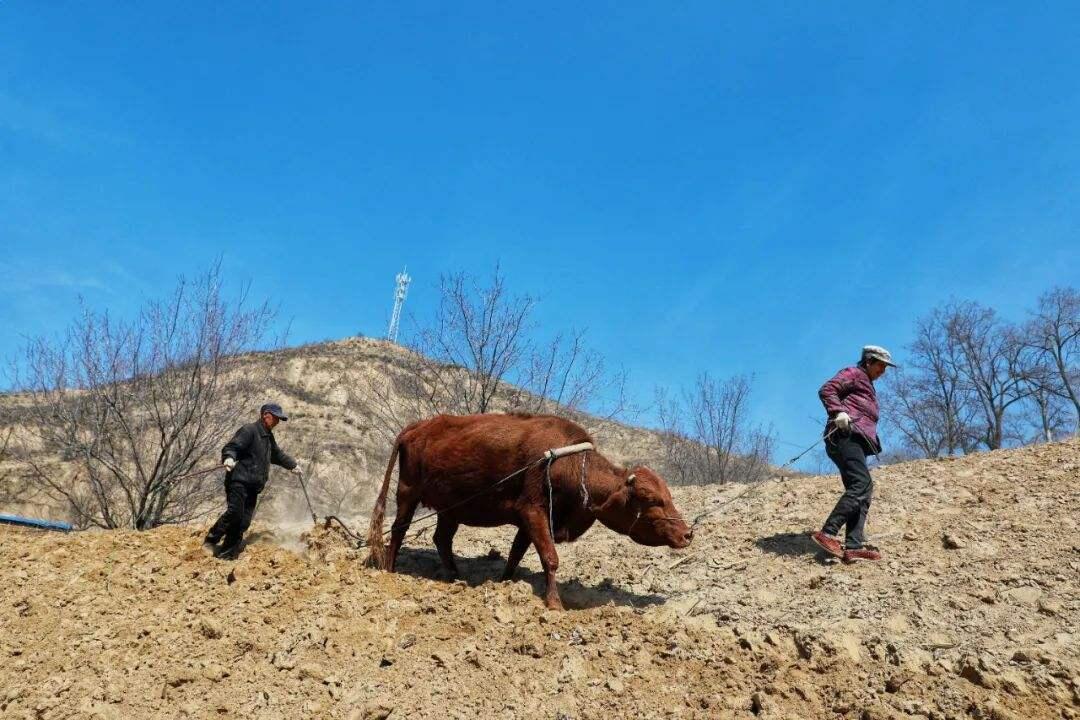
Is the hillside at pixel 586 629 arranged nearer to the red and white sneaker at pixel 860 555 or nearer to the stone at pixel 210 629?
the stone at pixel 210 629

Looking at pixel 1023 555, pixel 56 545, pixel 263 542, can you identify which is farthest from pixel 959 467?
pixel 56 545

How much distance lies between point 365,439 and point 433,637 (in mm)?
39469

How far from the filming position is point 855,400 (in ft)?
25.3

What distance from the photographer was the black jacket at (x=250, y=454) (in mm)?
8258

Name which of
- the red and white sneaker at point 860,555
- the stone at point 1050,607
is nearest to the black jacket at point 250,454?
the red and white sneaker at point 860,555

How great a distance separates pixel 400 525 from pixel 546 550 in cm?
197

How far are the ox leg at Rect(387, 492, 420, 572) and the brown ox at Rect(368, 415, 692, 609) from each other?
0.04ft

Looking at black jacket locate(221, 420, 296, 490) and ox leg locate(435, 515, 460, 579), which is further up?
black jacket locate(221, 420, 296, 490)

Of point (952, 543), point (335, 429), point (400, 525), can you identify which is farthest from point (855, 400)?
point (335, 429)

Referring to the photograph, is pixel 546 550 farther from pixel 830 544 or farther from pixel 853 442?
pixel 853 442

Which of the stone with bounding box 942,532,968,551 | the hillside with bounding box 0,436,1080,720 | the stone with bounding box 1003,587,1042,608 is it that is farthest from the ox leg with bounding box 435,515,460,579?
the stone with bounding box 1003,587,1042,608

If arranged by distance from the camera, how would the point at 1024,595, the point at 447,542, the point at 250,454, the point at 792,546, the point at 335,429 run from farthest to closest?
the point at 335,429, the point at 250,454, the point at 447,542, the point at 792,546, the point at 1024,595

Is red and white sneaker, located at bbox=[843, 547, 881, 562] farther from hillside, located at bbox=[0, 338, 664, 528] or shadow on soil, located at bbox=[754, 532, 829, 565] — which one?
hillside, located at bbox=[0, 338, 664, 528]

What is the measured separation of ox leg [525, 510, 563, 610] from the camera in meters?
6.77
